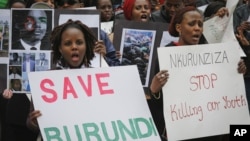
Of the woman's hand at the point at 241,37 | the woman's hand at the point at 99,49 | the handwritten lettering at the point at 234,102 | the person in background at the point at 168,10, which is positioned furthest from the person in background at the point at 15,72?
the woman's hand at the point at 241,37

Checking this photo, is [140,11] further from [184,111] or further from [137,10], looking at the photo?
[184,111]

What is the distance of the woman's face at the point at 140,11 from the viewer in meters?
5.55

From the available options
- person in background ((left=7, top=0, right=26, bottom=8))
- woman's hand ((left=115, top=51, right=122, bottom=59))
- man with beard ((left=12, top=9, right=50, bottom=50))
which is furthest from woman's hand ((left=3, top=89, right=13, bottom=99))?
person in background ((left=7, top=0, right=26, bottom=8))

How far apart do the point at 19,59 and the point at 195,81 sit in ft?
4.96

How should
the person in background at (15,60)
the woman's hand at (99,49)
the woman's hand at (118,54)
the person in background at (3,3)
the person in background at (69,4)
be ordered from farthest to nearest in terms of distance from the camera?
the person in background at (3,3)
the person in background at (69,4)
the woman's hand at (118,54)
the person in background at (15,60)
the woman's hand at (99,49)

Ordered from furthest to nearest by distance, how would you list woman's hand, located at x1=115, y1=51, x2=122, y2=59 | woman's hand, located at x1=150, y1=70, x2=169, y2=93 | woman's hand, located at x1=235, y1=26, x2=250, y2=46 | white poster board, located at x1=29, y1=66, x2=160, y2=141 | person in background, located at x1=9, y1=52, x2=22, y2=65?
woman's hand, located at x1=235, y1=26, x2=250, y2=46 < woman's hand, located at x1=115, y1=51, x2=122, y2=59 < person in background, located at x1=9, y1=52, x2=22, y2=65 < woman's hand, located at x1=150, y1=70, x2=169, y2=93 < white poster board, located at x1=29, y1=66, x2=160, y2=141

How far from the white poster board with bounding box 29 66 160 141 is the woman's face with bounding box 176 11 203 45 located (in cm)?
57

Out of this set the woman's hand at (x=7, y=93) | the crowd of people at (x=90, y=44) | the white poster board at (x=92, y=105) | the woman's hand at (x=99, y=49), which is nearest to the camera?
the white poster board at (x=92, y=105)

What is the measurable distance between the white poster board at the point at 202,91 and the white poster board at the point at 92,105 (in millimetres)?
261

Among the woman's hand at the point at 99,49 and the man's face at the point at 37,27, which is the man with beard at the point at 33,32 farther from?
the woman's hand at the point at 99,49

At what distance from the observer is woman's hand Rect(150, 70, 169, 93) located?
154 inches

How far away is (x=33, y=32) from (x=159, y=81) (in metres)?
1.38

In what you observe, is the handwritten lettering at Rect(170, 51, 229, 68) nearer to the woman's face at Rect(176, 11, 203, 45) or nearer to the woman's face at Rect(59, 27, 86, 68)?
the woman's face at Rect(176, 11, 203, 45)

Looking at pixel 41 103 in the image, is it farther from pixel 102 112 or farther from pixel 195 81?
pixel 195 81
